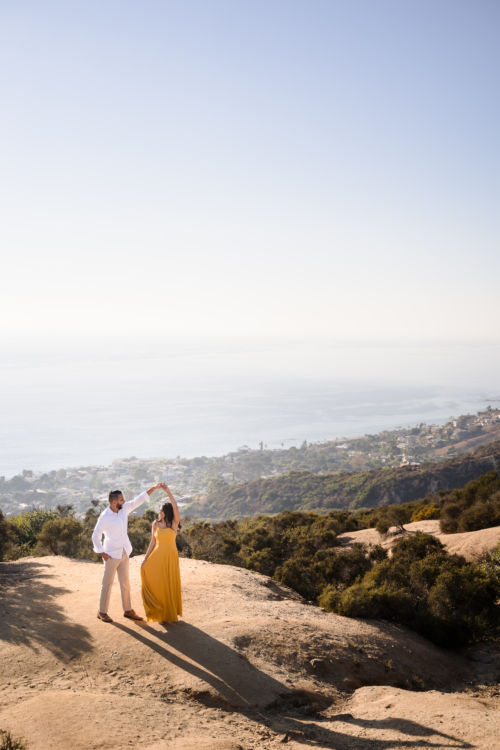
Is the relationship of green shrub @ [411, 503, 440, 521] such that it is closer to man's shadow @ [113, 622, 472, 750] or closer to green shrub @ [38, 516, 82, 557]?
green shrub @ [38, 516, 82, 557]

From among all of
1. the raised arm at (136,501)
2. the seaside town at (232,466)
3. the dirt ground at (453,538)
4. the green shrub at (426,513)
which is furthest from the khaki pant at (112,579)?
the seaside town at (232,466)

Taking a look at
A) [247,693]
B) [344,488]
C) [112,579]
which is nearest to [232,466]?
[344,488]

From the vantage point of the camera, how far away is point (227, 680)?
6.61 m

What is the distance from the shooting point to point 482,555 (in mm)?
14195

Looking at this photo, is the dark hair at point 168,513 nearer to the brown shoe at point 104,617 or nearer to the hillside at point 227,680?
the hillside at point 227,680

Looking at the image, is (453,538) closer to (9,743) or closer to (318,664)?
(318,664)

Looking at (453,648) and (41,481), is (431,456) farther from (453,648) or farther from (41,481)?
(453,648)

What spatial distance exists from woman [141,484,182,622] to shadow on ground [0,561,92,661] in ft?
3.43

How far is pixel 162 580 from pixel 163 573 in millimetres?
120

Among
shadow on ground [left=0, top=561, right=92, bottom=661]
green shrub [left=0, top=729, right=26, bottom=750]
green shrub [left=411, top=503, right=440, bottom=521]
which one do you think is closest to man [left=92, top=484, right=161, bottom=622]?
shadow on ground [left=0, top=561, right=92, bottom=661]

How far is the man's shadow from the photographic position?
18.3ft

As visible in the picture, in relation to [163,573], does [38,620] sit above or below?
below

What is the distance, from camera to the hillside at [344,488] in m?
46.1

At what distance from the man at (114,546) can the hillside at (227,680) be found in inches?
12.0
